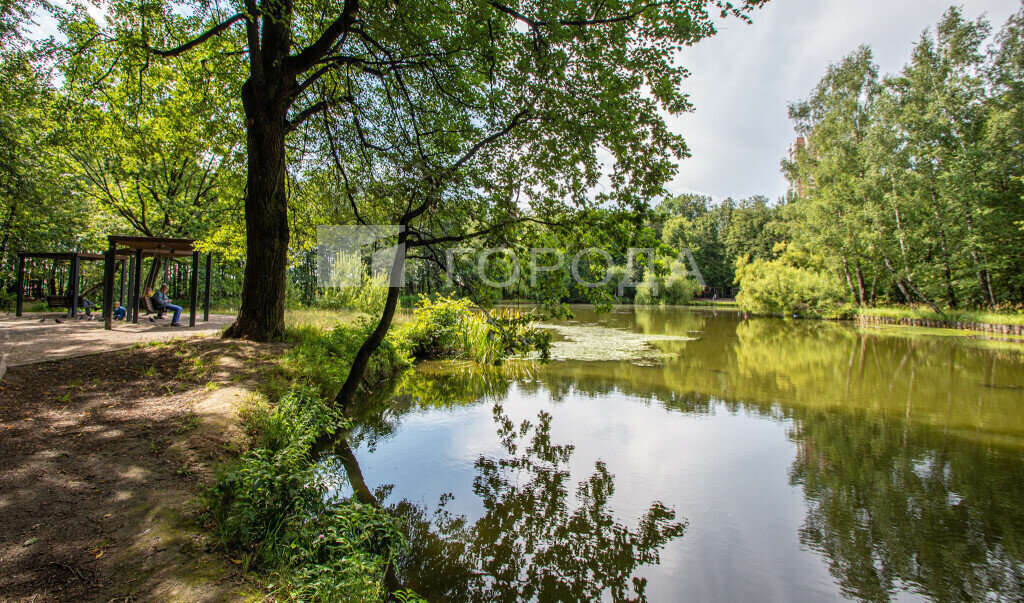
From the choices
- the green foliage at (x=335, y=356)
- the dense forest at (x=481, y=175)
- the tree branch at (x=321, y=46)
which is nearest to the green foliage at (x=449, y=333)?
the green foliage at (x=335, y=356)

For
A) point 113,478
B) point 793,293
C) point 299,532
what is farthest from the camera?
point 793,293

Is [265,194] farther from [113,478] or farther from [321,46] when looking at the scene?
[113,478]

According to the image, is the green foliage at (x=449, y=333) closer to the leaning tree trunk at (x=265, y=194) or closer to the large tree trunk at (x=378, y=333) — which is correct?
the leaning tree trunk at (x=265, y=194)

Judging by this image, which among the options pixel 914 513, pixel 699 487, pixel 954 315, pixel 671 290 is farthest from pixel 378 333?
pixel 671 290

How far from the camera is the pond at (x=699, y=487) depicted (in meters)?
3.47

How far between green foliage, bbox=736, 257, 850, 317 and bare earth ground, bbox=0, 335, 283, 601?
35519mm

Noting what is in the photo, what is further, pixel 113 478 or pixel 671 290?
pixel 671 290

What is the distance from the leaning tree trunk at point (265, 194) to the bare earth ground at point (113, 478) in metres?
1.84

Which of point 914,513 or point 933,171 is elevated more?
point 933,171

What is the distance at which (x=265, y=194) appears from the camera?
7238mm

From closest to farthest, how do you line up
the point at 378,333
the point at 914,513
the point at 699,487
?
the point at 914,513 → the point at 699,487 → the point at 378,333

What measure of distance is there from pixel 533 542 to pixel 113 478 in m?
3.20

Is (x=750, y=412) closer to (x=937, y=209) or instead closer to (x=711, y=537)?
(x=711, y=537)

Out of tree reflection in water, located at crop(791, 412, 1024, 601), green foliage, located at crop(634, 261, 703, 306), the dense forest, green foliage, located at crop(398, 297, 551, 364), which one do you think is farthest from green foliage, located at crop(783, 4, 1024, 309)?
green foliage, located at crop(398, 297, 551, 364)
